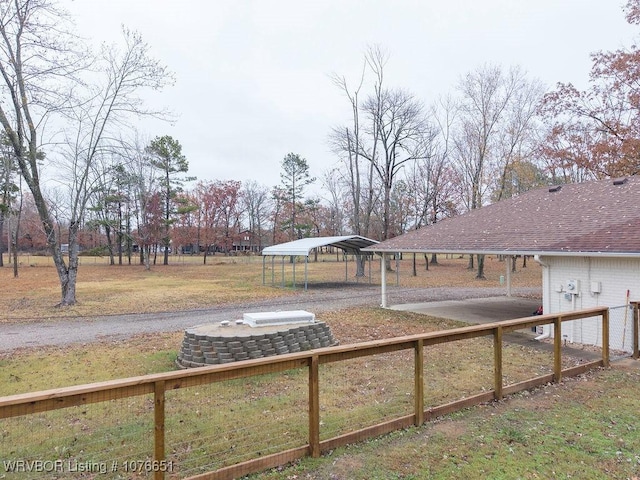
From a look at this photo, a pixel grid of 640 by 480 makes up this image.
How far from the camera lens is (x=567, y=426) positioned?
4.12m

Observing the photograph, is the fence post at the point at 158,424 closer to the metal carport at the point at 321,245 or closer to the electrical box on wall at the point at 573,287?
the electrical box on wall at the point at 573,287

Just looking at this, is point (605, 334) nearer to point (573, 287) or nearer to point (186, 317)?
point (573, 287)

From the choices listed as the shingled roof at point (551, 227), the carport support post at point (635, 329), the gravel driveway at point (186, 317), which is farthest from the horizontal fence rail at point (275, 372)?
the gravel driveway at point (186, 317)

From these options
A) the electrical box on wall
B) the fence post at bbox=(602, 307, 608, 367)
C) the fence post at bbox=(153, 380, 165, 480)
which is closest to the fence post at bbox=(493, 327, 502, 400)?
the fence post at bbox=(602, 307, 608, 367)

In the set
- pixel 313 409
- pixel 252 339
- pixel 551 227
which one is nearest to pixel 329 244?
pixel 551 227

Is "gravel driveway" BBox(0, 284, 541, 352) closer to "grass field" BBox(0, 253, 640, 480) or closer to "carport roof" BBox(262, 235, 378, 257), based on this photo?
"grass field" BBox(0, 253, 640, 480)

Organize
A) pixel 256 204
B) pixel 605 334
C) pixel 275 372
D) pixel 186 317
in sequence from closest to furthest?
pixel 275 372 < pixel 605 334 < pixel 186 317 < pixel 256 204

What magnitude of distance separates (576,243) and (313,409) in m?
7.68

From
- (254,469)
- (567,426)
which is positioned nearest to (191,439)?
(254,469)

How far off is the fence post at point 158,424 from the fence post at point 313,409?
118 centimetres

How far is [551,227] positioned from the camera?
413 inches

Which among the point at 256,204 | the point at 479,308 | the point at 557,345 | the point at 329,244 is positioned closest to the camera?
the point at 557,345

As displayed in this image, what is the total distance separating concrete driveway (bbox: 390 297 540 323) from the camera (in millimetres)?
12070

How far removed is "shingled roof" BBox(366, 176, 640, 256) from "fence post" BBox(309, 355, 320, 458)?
679 cm
